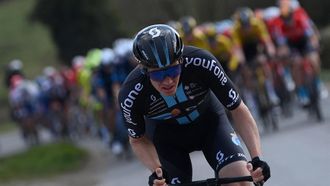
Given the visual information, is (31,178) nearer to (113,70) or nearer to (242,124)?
(113,70)

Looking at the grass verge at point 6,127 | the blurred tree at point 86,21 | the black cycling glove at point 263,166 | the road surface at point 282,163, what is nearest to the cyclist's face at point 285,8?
the road surface at point 282,163

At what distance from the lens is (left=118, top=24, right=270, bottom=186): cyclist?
6016 millimetres

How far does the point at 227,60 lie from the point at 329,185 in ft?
20.3

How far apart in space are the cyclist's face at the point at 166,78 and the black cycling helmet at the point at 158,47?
5 centimetres

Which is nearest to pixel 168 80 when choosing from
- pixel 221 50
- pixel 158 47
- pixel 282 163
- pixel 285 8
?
pixel 158 47

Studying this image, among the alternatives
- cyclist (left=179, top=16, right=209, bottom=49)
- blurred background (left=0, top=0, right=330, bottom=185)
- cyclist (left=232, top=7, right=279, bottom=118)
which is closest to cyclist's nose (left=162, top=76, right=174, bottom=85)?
blurred background (left=0, top=0, right=330, bottom=185)

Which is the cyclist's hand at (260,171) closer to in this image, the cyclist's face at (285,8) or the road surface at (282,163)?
the road surface at (282,163)

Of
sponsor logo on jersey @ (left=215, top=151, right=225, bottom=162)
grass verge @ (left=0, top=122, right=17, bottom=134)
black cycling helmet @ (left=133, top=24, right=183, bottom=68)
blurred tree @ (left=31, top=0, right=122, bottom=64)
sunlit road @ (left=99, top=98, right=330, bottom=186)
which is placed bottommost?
sunlit road @ (left=99, top=98, right=330, bottom=186)

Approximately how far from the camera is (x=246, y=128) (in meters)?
6.36

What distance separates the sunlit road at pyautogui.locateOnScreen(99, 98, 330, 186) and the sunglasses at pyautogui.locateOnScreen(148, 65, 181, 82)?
166 inches

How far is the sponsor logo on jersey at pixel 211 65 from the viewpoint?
6273 mm

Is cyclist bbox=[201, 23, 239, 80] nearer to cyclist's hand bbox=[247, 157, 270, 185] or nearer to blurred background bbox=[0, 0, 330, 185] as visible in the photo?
blurred background bbox=[0, 0, 330, 185]

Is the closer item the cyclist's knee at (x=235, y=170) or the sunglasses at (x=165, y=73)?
the sunglasses at (x=165, y=73)

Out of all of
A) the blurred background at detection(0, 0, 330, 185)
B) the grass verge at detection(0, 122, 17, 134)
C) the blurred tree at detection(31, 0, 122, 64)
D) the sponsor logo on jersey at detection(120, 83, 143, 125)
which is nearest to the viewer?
the sponsor logo on jersey at detection(120, 83, 143, 125)
